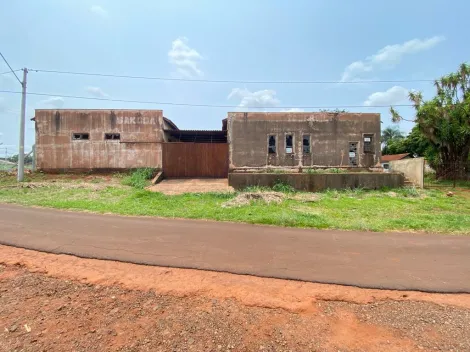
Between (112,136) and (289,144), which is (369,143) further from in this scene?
(112,136)

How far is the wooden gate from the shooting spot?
15.6 m

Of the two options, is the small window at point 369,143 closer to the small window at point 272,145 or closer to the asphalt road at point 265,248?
the small window at point 272,145

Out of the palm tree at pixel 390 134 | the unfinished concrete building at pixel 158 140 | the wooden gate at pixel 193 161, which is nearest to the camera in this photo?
the wooden gate at pixel 193 161

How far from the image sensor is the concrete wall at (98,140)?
16.2 metres

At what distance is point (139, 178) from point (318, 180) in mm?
10021

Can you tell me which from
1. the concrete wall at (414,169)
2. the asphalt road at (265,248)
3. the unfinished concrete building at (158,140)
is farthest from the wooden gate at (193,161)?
the concrete wall at (414,169)

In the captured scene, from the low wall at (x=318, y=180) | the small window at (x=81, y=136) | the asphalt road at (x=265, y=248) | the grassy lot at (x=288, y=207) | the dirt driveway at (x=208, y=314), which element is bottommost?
the dirt driveway at (x=208, y=314)

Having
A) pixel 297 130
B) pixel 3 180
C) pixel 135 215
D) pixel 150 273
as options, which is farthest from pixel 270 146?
pixel 3 180

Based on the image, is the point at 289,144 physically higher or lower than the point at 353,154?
higher

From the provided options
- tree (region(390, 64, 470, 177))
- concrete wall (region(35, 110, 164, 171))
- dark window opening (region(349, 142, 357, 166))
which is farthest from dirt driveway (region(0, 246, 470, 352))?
tree (region(390, 64, 470, 177))

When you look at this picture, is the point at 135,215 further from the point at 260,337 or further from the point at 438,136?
the point at 438,136

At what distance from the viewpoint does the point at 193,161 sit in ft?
51.4

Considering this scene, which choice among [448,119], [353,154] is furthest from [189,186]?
[448,119]

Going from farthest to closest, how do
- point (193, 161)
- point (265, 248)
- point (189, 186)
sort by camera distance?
point (193, 161), point (189, 186), point (265, 248)
